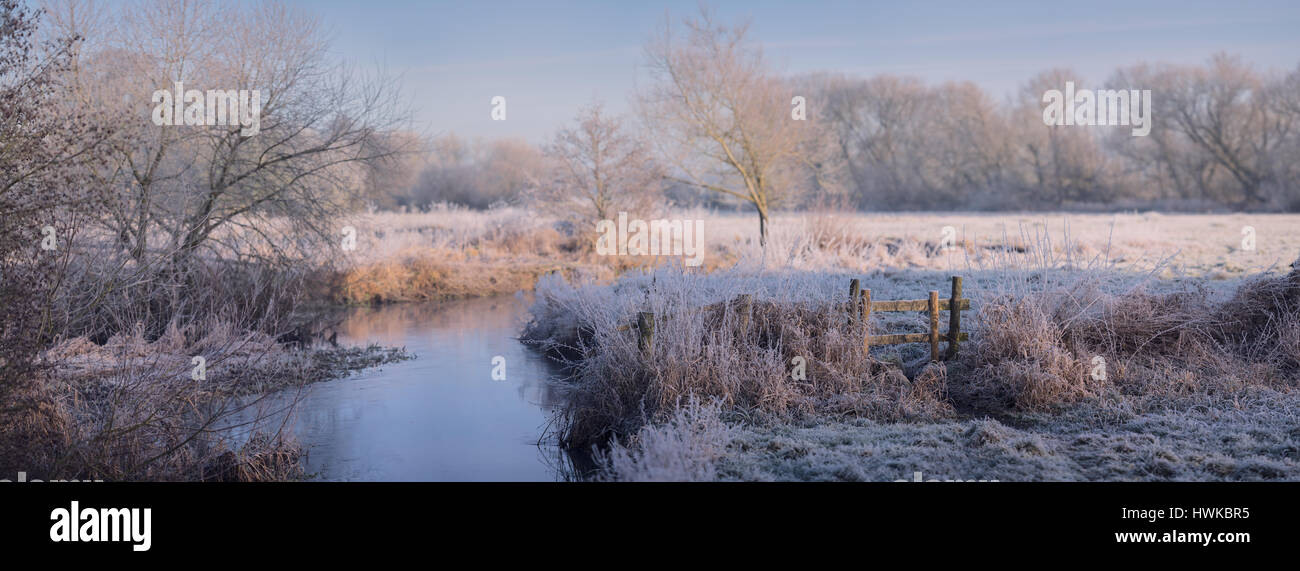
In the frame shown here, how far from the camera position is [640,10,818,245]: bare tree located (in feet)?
81.1

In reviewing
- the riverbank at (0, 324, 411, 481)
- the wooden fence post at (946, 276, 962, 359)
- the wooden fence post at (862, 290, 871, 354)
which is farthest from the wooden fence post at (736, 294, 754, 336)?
the riverbank at (0, 324, 411, 481)

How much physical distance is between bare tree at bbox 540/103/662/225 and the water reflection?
9801 millimetres

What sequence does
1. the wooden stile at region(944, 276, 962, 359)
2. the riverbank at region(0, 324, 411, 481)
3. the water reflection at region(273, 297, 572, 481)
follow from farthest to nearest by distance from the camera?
the wooden stile at region(944, 276, 962, 359) < the water reflection at region(273, 297, 572, 481) < the riverbank at region(0, 324, 411, 481)

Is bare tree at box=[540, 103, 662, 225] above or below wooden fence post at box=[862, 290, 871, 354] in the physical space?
above

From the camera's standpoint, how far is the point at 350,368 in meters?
14.5

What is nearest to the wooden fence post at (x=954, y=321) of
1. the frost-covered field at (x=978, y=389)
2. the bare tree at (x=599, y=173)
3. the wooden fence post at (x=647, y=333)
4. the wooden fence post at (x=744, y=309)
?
the frost-covered field at (x=978, y=389)

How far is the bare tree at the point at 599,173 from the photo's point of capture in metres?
26.9

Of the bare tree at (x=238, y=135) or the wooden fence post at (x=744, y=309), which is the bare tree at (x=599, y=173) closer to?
the bare tree at (x=238, y=135)

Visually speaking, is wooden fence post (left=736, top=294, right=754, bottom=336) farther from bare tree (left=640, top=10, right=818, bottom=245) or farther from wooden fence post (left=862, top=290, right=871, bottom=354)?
bare tree (left=640, top=10, right=818, bottom=245)

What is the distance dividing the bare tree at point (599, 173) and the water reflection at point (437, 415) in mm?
9801

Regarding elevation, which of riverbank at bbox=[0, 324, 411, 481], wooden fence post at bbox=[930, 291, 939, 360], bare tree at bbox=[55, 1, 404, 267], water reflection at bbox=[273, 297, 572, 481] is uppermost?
bare tree at bbox=[55, 1, 404, 267]
